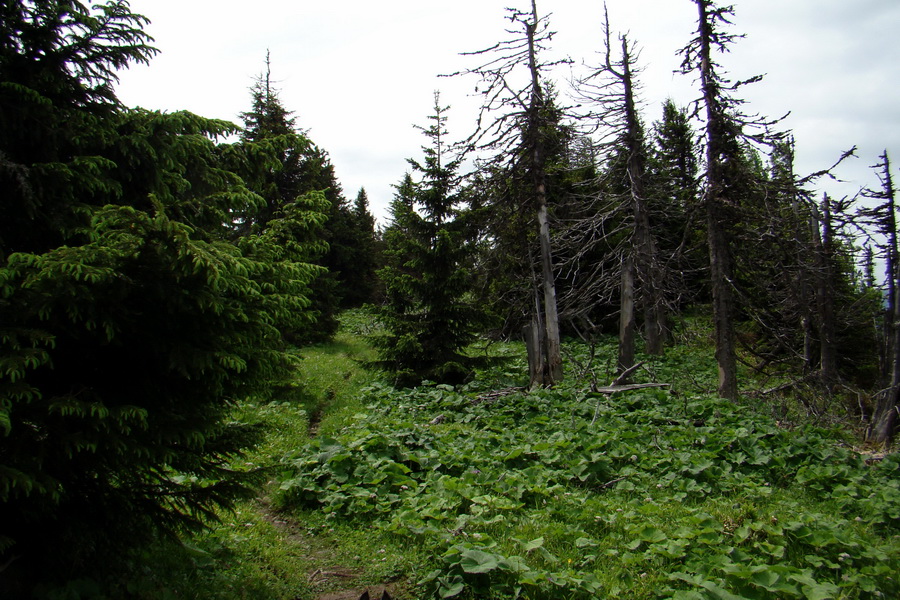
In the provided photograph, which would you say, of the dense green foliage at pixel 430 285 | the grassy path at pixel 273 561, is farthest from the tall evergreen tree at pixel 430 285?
the grassy path at pixel 273 561

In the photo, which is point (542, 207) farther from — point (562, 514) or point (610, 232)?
point (562, 514)

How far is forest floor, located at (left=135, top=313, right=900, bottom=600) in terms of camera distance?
15.4 feet

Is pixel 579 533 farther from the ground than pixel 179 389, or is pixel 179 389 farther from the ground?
pixel 179 389

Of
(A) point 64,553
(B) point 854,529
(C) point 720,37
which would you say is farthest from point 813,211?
(A) point 64,553

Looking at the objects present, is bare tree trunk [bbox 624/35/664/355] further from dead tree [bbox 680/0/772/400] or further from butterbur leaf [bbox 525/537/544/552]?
butterbur leaf [bbox 525/537/544/552]

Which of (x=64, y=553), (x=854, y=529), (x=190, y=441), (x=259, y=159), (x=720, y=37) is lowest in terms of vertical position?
(x=854, y=529)

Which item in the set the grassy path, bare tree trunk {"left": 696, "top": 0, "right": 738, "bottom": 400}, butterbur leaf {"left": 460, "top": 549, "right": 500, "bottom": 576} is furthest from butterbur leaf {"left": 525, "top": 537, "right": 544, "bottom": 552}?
bare tree trunk {"left": 696, "top": 0, "right": 738, "bottom": 400}

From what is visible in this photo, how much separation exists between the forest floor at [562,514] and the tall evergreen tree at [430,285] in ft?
15.6

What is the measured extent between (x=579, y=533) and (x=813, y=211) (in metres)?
11.1

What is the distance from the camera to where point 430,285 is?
15.2 metres

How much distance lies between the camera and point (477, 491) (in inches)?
260

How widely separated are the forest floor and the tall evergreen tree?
4.76 m

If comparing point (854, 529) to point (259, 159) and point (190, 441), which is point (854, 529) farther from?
point (259, 159)

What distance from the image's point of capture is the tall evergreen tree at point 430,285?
15.1 m
